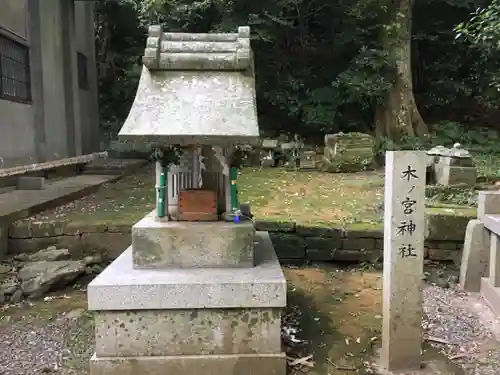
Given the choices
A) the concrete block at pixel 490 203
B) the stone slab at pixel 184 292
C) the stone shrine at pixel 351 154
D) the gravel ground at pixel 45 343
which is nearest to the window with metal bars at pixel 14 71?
the gravel ground at pixel 45 343

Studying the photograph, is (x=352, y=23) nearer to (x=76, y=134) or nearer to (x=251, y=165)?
(x=251, y=165)

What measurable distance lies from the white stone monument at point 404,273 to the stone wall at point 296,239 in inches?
108

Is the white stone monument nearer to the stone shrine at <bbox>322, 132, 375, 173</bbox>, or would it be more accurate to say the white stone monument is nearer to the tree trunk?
the stone shrine at <bbox>322, 132, 375, 173</bbox>

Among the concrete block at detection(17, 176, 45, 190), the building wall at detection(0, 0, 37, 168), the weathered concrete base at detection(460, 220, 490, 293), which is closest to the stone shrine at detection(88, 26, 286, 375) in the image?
the weathered concrete base at detection(460, 220, 490, 293)

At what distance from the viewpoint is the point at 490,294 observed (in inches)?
214

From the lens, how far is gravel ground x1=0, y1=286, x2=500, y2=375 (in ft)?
13.5

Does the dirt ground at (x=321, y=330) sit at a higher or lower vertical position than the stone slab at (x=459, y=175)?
lower

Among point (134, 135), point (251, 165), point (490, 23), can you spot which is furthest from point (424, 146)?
point (134, 135)

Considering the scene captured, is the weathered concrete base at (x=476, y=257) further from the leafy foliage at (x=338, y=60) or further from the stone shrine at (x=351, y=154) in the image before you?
the leafy foliage at (x=338, y=60)

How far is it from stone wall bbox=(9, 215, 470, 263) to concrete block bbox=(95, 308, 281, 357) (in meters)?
2.87

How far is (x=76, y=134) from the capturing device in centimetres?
1325

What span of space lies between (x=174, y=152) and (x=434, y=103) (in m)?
13.7

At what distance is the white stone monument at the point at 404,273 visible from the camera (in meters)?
3.95

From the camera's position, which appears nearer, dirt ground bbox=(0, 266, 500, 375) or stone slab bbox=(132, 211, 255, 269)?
dirt ground bbox=(0, 266, 500, 375)
